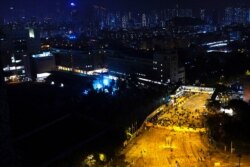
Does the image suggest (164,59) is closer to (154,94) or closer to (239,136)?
(154,94)

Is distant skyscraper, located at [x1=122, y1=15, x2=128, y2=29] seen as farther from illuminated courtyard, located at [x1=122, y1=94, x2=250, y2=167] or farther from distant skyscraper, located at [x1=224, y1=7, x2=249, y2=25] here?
illuminated courtyard, located at [x1=122, y1=94, x2=250, y2=167]

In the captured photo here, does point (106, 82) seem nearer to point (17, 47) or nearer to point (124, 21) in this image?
point (17, 47)

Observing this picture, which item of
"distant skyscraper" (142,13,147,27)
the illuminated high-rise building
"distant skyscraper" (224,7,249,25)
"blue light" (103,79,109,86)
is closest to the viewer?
"blue light" (103,79,109,86)

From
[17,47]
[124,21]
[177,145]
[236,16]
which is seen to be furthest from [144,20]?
[177,145]

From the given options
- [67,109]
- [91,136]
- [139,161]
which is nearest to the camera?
[139,161]

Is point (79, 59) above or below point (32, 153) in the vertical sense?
above

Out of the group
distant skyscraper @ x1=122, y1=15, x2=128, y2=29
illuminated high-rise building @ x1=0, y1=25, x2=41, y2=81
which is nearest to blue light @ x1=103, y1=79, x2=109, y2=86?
illuminated high-rise building @ x1=0, y1=25, x2=41, y2=81

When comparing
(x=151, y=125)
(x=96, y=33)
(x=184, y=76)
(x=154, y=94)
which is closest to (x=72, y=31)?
(x=96, y=33)

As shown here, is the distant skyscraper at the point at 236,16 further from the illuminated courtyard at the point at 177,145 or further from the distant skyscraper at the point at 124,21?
the illuminated courtyard at the point at 177,145
